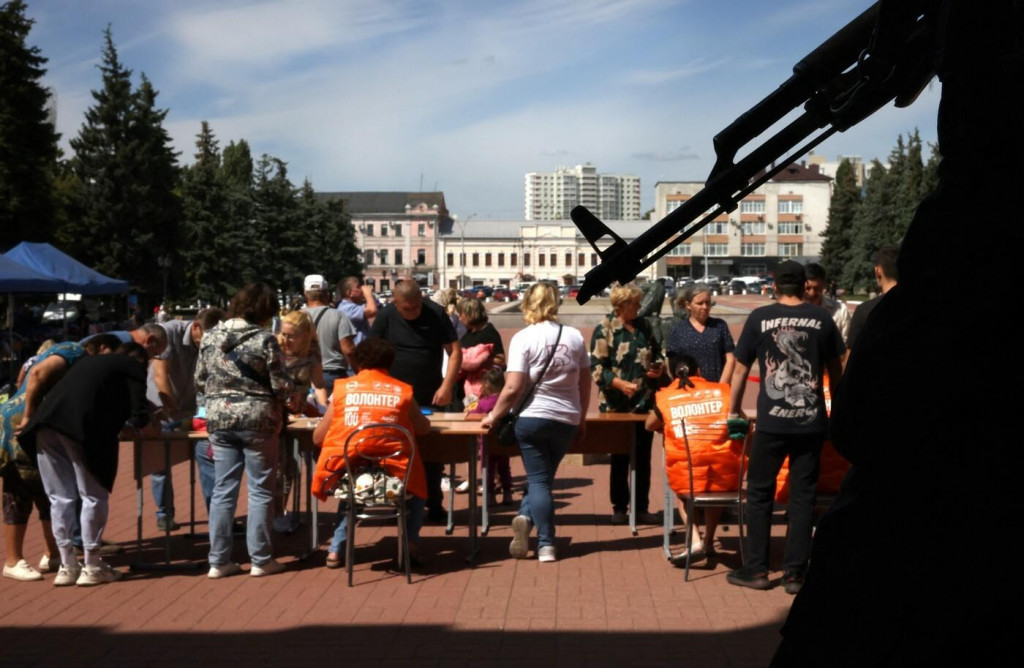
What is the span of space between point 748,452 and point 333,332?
4.27m

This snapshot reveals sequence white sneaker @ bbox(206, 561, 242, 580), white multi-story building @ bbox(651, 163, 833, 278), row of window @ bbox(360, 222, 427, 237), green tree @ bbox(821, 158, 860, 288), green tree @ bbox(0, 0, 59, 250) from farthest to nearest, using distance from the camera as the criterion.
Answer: row of window @ bbox(360, 222, 427, 237) < white multi-story building @ bbox(651, 163, 833, 278) < green tree @ bbox(821, 158, 860, 288) < green tree @ bbox(0, 0, 59, 250) < white sneaker @ bbox(206, 561, 242, 580)

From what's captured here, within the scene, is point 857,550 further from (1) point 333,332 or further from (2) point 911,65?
(1) point 333,332

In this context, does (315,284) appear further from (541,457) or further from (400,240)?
(400,240)

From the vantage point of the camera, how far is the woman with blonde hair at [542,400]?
26.4 ft

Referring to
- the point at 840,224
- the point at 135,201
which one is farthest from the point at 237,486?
the point at 840,224

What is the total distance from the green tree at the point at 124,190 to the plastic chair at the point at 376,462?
52.9m

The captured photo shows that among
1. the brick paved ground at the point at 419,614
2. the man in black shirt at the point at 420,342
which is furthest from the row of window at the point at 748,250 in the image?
the brick paved ground at the point at 419,614

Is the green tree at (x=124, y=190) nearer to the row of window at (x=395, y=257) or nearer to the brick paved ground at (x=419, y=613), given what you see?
the brick paved ground at (x=419, y=613)

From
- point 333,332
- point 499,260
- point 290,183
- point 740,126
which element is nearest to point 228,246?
point 290,183

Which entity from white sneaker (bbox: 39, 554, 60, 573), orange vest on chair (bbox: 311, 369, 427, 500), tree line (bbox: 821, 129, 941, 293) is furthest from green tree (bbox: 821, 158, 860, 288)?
white sneaker (bbox: 39, 554, 60, 573)

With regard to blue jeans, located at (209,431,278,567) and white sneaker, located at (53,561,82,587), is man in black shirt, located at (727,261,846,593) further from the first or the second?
white sneaker, located at (53,561,82,587)

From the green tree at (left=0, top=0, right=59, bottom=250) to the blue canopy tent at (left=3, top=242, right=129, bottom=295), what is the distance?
24313 mm

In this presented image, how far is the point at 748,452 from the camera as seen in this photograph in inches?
315

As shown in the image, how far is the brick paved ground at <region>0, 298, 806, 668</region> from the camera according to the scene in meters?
6.04
